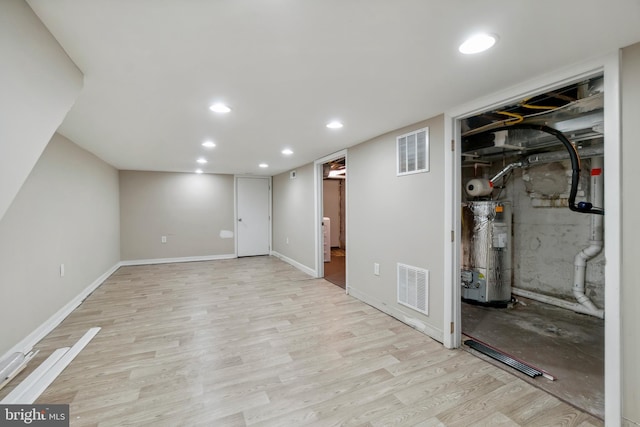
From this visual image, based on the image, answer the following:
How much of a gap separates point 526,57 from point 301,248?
4.59 metres

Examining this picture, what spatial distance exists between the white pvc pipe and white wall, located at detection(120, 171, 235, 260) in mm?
6433

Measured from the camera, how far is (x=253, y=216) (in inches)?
279

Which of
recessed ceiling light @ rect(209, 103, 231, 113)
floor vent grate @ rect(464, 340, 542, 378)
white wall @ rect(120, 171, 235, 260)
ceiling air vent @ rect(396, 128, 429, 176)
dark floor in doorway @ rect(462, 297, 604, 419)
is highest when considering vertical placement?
recessed ceiling light @ rect(209, 103, 231, 113)

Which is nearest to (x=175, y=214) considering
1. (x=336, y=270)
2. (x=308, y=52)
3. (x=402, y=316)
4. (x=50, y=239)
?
(x=50, y=239)

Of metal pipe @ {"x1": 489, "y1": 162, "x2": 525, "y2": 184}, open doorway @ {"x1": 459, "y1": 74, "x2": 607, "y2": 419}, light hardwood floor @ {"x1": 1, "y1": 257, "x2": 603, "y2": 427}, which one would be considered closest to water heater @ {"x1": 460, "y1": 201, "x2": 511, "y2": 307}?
open doorway @ {"x1": 459, "y1": 74, "x2": 607, "y2": 419}

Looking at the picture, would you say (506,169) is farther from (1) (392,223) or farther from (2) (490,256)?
(1) (392,223)

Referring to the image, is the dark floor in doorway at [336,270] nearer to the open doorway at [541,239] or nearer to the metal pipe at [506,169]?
the open doorway at [541,239]

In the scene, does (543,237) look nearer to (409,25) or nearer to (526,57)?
(526,57)

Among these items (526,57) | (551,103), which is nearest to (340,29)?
(526,57)

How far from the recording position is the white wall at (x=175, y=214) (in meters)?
5.99

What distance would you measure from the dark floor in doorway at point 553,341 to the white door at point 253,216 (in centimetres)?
500

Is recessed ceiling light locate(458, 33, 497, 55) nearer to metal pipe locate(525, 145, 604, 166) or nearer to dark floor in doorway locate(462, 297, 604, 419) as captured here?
dark floor in doorway locate(462, 297, 604, 419)

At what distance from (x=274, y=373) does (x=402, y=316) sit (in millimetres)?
1572

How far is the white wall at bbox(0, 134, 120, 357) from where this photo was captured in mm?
2311
